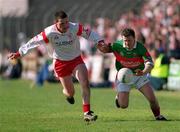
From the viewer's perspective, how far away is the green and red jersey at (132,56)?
50.3 ft

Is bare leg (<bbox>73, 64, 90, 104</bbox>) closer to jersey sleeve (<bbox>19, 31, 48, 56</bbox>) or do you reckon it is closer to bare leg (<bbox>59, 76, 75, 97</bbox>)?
bare leg (<bbox>59, 76, 75, 97</bbox>)

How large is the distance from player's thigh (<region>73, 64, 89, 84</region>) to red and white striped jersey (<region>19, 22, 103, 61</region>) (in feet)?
0.90

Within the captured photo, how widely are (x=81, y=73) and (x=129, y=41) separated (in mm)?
1359

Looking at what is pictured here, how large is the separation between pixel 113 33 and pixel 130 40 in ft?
71.6

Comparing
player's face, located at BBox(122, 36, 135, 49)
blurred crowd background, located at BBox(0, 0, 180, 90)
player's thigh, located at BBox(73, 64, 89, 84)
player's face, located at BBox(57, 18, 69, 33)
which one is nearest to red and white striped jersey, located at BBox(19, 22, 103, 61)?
player's face, located at BBox(57, 18, 69, 33)

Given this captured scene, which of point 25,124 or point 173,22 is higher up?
point 173,22

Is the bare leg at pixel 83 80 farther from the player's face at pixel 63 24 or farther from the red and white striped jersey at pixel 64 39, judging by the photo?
the player's face at pixel 63 24

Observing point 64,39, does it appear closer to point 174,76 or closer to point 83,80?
point 83,80

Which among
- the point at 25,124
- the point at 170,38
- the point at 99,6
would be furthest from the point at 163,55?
the point at 25,124

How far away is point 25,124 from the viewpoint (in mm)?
14633

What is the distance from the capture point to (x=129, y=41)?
15.2 meters

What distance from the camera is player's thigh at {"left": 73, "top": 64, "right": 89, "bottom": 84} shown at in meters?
15.7

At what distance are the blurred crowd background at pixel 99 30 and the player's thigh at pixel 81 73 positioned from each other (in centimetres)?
1094

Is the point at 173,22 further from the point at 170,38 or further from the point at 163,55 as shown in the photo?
the point at 163,55
